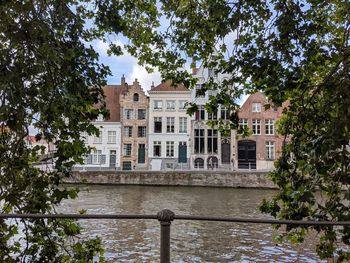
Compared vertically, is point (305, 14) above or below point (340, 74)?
above

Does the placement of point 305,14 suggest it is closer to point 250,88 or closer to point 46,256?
point 250,88

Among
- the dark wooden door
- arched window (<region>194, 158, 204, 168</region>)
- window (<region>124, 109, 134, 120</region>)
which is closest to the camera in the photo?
the dark wooden door

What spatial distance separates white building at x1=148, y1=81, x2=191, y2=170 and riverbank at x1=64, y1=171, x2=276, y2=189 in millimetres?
6997

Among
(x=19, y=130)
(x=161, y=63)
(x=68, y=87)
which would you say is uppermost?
(x=161, y=63)

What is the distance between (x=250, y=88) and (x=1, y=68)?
A: 264 centimetres

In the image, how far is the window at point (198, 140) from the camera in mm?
41781

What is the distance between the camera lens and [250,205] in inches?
822

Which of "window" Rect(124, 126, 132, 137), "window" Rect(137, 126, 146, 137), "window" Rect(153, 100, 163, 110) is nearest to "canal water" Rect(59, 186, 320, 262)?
"window" Rect(137, 126, 146, 137)


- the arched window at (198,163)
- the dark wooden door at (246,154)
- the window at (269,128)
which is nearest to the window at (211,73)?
the dark wooden door at (246,154)

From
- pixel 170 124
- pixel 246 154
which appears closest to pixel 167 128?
pixel 170 124

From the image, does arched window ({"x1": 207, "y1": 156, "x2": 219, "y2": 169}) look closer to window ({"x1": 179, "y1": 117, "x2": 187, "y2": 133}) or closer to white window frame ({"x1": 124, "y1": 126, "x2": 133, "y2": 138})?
window ({"x1": 179, "y1": 117, "x2": 187, "y2": 133})

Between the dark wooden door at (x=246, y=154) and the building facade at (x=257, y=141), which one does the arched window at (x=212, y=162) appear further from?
the dark wooden door at (x=246, y=154)

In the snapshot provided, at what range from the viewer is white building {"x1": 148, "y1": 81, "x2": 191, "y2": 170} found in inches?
1666

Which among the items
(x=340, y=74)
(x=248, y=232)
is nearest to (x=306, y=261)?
(x=248, y=232)
